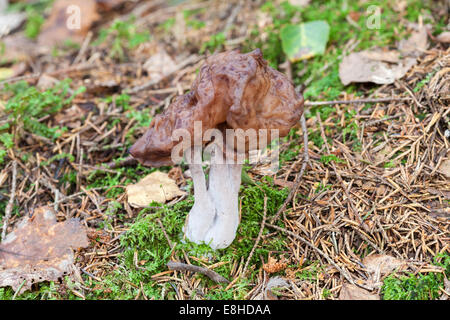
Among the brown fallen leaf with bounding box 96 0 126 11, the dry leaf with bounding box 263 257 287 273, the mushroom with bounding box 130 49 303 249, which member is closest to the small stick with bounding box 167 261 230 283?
the dry leaf with bounding box 263 257 287 273

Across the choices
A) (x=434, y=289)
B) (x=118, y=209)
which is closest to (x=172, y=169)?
(x=118, y=209)

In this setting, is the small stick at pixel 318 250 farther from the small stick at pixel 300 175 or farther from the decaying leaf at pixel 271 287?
the decaying leaf at pixel 271 287

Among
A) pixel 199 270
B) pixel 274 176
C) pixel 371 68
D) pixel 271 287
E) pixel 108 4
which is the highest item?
pixel 108 4

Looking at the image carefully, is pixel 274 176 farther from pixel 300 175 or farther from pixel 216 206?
pixel 216 206

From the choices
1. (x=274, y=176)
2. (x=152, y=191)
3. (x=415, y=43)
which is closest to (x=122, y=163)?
(x=152, y=191)

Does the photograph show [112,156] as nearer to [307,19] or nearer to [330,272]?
[330,272]

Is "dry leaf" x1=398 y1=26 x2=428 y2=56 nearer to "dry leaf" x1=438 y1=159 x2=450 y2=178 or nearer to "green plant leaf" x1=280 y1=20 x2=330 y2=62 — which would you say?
"green plant leaf" x1=280 y1=20 x2=330 y2=62
